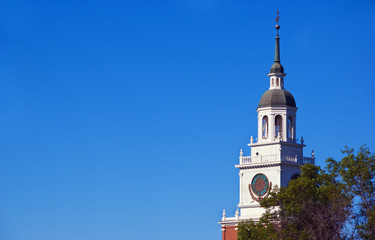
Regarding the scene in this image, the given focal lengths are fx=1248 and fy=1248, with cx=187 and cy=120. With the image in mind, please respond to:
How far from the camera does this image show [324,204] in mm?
124750

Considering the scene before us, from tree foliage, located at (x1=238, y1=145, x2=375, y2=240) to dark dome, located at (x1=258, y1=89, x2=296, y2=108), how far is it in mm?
15420

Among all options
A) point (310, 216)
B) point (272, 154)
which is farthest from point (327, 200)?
point (272, 154)

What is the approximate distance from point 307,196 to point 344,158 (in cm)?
622

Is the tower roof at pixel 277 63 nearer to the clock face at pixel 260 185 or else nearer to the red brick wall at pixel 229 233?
the clock face at pixel 260 185

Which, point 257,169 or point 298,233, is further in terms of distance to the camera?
point 257,169

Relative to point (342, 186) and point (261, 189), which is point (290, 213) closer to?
point (342, 186)

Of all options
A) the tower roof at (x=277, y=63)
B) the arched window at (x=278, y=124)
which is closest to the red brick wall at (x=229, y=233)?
the arched window at (x=278, y=124)

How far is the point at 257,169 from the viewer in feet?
474

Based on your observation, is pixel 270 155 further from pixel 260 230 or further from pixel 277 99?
pixel 260 230

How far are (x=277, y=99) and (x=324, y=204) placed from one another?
23081 millimetres

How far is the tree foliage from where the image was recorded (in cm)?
11988

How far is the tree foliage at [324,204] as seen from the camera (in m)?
120

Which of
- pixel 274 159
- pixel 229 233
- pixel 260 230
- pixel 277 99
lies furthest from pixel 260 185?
pixel 260 230

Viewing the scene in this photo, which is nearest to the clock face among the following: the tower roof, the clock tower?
the clock tower
